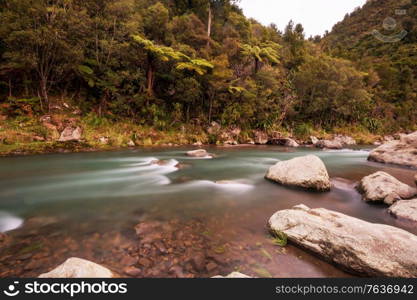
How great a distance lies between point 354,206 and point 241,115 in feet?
48.7

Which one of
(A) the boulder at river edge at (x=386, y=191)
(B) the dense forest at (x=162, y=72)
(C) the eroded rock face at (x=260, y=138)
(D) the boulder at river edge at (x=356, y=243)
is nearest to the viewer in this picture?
(D) the boulder at river edge at (x=356, y=243)

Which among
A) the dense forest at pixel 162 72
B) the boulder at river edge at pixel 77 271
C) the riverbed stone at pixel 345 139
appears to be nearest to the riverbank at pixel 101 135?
the dense forest at pixel 162 72

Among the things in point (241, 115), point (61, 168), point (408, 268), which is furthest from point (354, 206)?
point (241, 115)

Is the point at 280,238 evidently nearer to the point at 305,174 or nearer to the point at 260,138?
the point at 305,174

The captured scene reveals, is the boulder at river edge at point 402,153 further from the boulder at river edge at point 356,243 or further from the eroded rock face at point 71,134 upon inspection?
the eroded rock face at point 71,134

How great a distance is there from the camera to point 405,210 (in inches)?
160

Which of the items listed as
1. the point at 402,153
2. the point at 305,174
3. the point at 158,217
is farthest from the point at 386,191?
the point at 402,153

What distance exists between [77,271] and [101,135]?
1297 cm

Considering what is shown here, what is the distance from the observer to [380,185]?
5.07 meters

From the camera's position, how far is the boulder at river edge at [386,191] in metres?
4.76

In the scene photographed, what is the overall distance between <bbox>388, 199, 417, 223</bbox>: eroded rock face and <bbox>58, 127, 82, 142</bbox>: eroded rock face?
14.4 meters

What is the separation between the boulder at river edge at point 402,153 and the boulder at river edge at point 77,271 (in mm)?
12404

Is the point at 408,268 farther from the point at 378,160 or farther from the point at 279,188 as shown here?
the point at 378,160

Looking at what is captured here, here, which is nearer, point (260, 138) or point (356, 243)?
point (356, 243)
